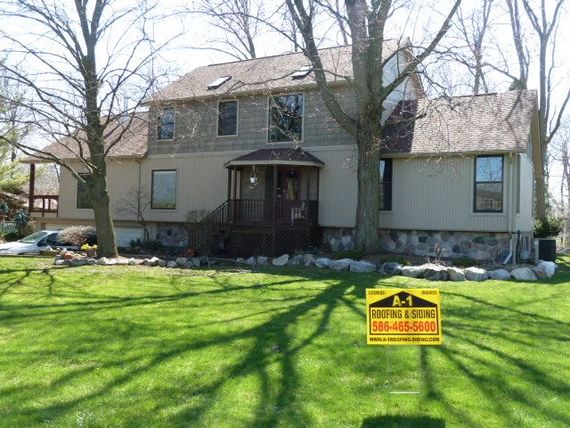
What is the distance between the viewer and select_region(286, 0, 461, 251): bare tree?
1401 cm

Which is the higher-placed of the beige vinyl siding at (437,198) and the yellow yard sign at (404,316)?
the beige vinyl siding at (437,198)

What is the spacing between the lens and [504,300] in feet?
31.9

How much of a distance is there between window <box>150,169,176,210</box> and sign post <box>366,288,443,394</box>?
16449mm

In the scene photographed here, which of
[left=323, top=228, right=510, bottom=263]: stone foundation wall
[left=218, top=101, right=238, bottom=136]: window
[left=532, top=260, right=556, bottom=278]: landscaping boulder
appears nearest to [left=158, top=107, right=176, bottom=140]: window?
[left=218, top=101, right=238, bottom=136]: window

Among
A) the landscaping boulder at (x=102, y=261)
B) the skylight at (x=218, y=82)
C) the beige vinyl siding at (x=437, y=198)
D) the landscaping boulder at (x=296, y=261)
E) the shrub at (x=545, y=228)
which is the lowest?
the landscaping boulder at (x=102, y=261)

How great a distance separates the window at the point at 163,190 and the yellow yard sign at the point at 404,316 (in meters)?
16.5

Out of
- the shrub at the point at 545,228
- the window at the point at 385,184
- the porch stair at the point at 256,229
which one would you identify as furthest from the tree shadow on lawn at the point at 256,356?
the shrub at the point at 545,228

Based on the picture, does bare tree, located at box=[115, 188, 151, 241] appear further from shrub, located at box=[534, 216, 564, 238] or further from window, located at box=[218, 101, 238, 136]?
shrub, located at box=[534, 216, 564, 238]

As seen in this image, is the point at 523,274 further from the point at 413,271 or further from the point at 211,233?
the point at 211,233

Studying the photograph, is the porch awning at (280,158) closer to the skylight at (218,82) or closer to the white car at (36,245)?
the skylight at (218,82)

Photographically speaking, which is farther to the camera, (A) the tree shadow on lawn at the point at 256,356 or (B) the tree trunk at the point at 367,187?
(B) the tree trunk at the point at 367,187

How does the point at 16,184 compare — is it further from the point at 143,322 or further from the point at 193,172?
the point at 143,322

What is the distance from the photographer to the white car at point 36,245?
58.7 feet

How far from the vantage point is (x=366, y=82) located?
14531 mm
